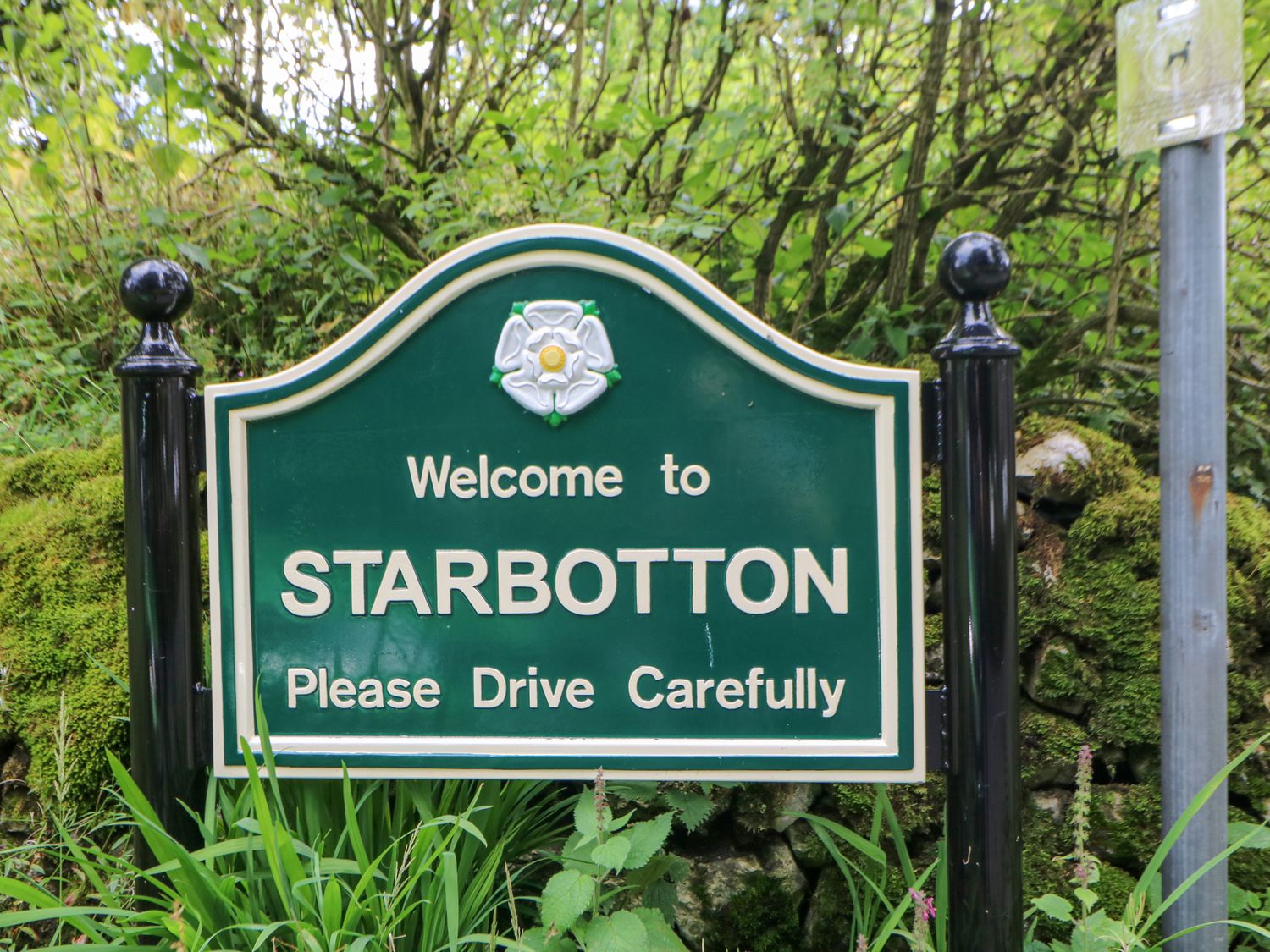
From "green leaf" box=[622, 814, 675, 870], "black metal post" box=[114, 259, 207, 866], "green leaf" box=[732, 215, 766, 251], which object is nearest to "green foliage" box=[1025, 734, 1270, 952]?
"green leaf" box=[622, 814, 675, 870]

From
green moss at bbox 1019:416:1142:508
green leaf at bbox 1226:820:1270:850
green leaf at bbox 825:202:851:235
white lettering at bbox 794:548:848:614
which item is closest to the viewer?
white lettering at bbox 794:548:848:614

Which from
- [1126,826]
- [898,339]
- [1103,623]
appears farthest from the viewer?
[898,339]

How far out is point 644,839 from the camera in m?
1.43

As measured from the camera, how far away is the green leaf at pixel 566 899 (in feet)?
4.33

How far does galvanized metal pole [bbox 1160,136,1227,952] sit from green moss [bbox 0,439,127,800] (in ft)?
5.81

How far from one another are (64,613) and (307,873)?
38.5 inches

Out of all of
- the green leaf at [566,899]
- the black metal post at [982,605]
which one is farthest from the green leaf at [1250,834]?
the green leaf at [566,899]

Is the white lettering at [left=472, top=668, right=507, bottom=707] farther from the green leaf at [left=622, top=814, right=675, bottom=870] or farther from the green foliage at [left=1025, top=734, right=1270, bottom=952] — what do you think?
the green foliage at [left=1025, top=734, right=1270, bottom=952]

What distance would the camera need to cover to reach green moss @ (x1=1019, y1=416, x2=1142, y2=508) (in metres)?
2.10

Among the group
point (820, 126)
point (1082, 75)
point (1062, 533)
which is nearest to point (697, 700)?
point (1062, 533)

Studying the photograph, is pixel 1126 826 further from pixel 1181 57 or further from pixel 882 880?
pixel 1181 57

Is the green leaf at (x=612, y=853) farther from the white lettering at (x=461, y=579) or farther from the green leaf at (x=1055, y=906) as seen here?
the green leaf at (x=1055, y=906)

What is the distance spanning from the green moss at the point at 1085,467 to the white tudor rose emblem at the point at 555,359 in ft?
3.91

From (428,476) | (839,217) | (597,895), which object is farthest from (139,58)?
(597,895)
